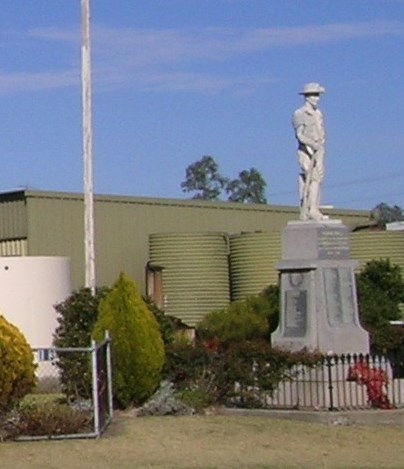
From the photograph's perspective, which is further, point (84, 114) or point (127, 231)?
point (127, 231)

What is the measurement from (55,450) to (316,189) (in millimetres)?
8170

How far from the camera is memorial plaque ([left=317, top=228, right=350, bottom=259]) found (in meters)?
23.1

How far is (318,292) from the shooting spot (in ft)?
74.9

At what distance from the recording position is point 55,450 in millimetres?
17625

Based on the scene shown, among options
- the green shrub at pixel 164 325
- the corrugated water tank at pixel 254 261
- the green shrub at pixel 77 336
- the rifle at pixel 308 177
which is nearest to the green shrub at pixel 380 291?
the corrugated water tank at pixel 254 261

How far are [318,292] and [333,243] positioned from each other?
96 cm

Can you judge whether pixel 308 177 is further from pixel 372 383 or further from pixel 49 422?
pixel 49 422

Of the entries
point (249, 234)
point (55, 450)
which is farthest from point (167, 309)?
point (55, 450)

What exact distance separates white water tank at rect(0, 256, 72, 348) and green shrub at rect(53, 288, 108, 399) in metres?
5.36

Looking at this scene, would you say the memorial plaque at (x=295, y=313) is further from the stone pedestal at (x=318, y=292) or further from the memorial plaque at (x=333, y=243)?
the memorial plaque at (x=333, y=243)

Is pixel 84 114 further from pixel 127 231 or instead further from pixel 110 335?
pixel 127 231

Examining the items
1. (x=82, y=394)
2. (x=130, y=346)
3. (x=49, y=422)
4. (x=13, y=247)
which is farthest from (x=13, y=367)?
(x=13, y=247)

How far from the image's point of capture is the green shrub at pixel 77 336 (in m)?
22.0

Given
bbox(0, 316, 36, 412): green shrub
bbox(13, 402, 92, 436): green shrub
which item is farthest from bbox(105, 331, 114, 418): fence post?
bbox(0, 316, 36, 412): green shrub
